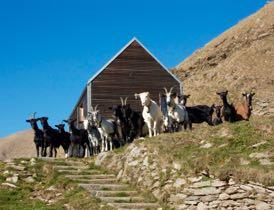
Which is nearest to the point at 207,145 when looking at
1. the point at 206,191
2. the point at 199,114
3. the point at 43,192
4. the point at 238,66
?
the point at 206,191

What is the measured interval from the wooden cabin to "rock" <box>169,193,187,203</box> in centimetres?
1940

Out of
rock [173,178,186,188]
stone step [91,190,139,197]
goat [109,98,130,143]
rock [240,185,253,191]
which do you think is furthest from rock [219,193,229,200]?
goat [109,98,130,143]

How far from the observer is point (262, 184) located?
16.9m

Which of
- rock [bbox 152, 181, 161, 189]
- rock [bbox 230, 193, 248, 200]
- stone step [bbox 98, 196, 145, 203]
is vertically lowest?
stone step [bbox 98, 196, 145, 203]

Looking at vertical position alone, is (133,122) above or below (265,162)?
above

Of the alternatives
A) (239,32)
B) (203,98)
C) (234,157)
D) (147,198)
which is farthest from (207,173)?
(239,32)

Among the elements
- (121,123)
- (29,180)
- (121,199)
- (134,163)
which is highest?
(121,123)

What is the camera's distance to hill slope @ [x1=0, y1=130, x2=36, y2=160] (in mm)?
88375

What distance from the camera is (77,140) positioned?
28.9m

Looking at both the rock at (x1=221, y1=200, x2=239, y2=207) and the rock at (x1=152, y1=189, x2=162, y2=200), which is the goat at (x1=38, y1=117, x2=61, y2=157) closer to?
the rock at (x1=152, y1=189, x2=162, y2=200)

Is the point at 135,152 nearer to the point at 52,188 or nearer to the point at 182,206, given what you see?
the point at 52,188

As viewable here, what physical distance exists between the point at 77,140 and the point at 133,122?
3.36m

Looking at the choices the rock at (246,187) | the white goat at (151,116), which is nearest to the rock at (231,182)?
the rock at (246,187)

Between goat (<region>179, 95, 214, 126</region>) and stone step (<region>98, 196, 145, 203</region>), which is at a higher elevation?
goat (<region>179, 95, 214, 126</region>)
